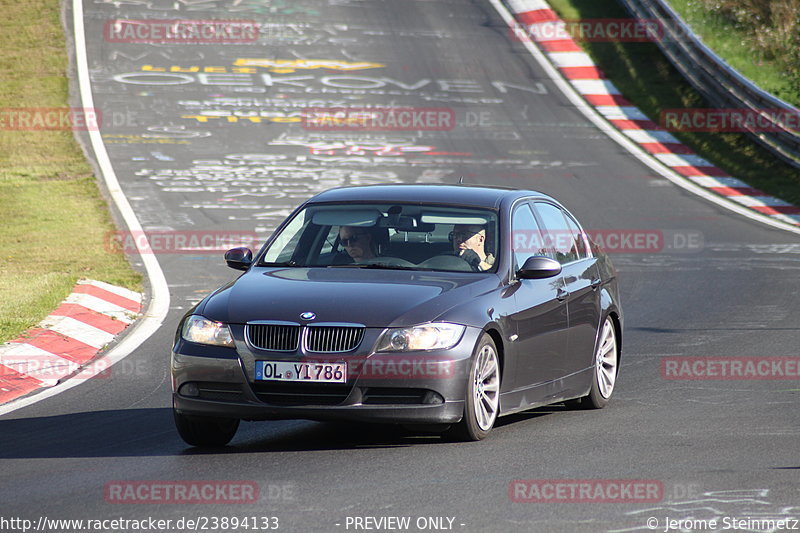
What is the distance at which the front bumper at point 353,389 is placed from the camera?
742 cm

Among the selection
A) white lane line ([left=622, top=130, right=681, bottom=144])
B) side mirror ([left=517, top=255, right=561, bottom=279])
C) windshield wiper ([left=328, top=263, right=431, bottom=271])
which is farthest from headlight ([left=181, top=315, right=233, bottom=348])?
white lane line ([left=622, top=130, right=681, bottom=144])

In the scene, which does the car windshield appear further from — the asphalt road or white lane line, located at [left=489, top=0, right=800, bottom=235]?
white lane line, located at [left=489, top=0, right=800, bottom=235]

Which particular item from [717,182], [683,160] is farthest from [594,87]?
[717,182]

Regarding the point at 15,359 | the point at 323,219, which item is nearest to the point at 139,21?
the point at 15,359

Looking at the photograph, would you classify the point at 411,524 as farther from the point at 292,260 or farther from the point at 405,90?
the point at 405,90

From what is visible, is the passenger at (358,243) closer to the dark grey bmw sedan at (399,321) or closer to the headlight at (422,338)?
the dark grey bmw sedan at (399,321)

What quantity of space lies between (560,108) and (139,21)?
11.4 meters

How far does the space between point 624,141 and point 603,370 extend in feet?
57.1

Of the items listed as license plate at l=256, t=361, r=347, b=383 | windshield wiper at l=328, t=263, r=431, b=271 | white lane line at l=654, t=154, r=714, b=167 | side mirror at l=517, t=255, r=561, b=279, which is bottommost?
white lane line at l=654, t=154, r=714, b=167

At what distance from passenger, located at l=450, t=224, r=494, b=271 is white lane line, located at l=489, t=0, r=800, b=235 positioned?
12735 mm

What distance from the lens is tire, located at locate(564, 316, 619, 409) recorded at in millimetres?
9594

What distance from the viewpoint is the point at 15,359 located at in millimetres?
11016

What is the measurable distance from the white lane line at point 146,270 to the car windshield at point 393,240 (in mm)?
2291

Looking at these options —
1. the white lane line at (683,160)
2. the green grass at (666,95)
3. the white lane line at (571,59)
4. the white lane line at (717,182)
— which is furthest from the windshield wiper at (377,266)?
the white lane line at (571,59)
